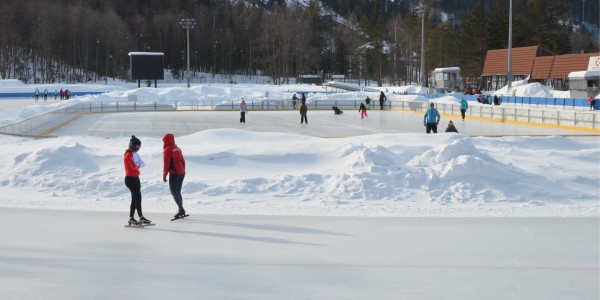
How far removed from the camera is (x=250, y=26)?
119250 mm

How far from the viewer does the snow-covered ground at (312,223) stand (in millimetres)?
5750

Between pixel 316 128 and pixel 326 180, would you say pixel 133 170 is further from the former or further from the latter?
pixel 316 128

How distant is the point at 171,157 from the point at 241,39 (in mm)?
112901

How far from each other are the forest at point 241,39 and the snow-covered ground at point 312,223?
70681 mm

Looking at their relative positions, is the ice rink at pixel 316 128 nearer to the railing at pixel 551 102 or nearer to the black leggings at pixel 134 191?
the railing at pixel 551 102

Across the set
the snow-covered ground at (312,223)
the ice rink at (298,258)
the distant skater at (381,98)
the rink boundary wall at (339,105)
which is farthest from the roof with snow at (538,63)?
the ice rink at (298,258)

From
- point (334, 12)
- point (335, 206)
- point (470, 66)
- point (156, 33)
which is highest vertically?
point (334, 12)

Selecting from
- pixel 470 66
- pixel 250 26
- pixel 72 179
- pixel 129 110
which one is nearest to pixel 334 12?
pixel 250 26

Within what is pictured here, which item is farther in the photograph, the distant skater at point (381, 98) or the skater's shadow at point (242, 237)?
the distant skater at point (381, 98)

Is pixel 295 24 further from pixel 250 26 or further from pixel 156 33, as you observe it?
pixel 156 33

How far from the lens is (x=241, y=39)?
4715 inches

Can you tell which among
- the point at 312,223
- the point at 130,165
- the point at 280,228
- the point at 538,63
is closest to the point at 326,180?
the point at 312,223

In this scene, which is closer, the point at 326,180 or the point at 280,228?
the point at 280,228

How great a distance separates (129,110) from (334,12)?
157786 mm
